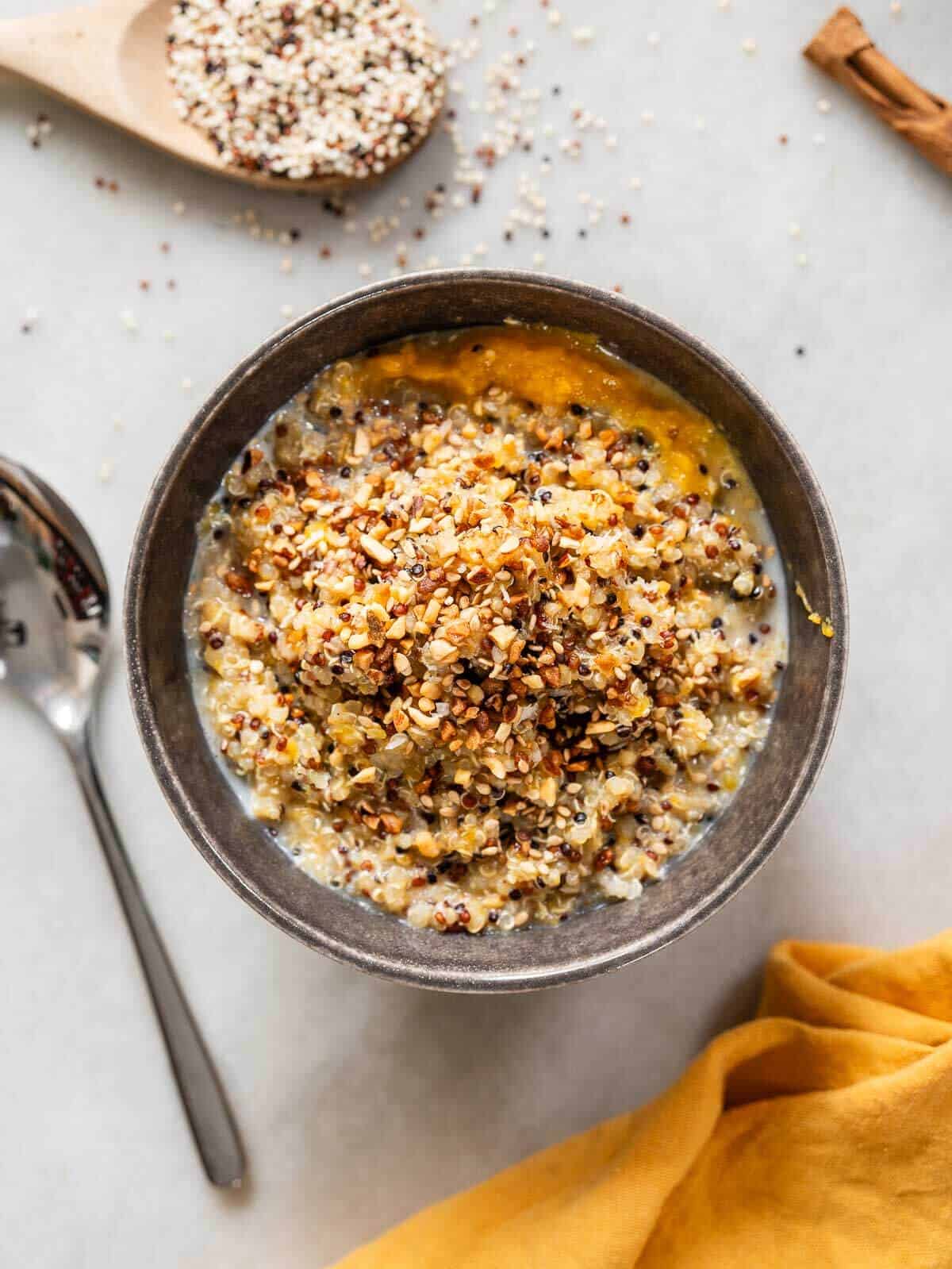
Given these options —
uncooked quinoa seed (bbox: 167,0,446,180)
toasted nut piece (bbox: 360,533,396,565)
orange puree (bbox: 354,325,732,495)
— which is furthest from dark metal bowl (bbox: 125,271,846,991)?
uncooked quinoa seed (bbox: 167,0,446,180)

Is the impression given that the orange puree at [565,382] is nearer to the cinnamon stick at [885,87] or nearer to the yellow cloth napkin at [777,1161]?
the cinnamon stick at [885,87]

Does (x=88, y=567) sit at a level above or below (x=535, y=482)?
above

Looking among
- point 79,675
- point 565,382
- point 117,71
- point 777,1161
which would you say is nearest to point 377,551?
point 565,382

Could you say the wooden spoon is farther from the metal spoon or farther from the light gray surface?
the metal spoon

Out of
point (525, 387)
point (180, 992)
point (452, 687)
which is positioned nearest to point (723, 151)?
point (525, 387)

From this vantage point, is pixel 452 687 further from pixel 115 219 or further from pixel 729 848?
pixel 115 219

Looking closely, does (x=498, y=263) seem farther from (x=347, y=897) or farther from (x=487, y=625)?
(x=347, y=897)

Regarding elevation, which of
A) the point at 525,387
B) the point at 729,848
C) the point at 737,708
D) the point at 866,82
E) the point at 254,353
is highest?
the point at 866,82
